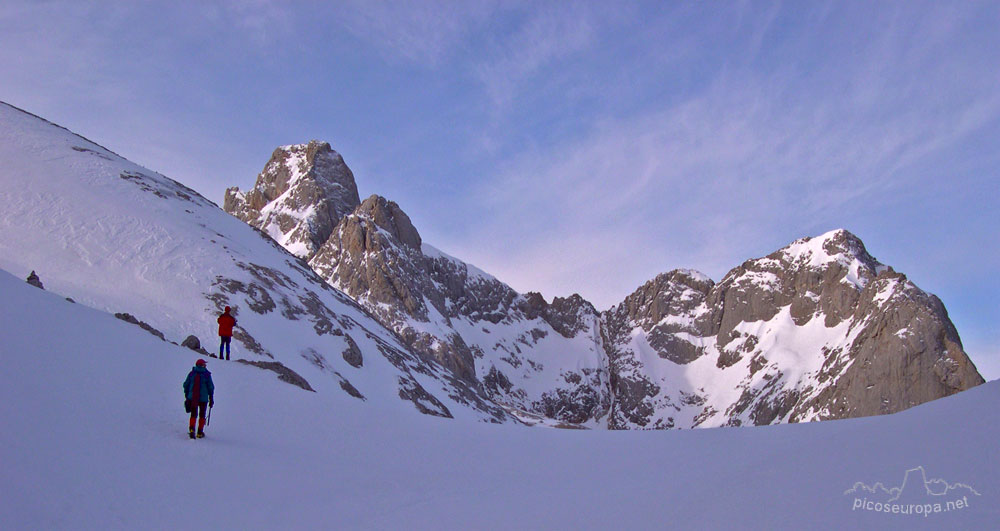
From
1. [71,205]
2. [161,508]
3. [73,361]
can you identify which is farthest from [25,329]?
[71,205]

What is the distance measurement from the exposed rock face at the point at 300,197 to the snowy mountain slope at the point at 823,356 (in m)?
95.0

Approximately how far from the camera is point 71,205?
51938 mm

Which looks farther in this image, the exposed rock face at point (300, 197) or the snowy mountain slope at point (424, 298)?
the exposed rock face at point (300, 197)

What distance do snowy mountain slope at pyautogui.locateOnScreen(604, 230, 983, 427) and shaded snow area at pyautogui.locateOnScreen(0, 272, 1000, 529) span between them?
433 feet

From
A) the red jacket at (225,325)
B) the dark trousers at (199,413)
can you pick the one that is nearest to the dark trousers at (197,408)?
the dark trousers at (199,413)

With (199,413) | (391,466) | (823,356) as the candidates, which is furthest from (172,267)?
(823,356)

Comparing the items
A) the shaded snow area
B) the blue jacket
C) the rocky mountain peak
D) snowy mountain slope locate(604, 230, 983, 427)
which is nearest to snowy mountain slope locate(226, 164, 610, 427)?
the rocky mountain peak

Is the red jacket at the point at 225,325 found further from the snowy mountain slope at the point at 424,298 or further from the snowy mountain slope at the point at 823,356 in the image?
the snowy mountain slope at the point at 823,356

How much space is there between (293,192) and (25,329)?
15430 cm

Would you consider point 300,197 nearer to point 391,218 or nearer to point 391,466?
point 391,218

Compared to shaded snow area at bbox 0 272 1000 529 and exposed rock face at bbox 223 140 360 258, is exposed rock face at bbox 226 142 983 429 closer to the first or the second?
→ exposed rock face at bbox 223 140 360 258

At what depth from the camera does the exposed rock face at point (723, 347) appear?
5241 inches

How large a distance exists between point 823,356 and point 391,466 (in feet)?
568

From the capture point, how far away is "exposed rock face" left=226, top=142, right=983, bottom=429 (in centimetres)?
13312
